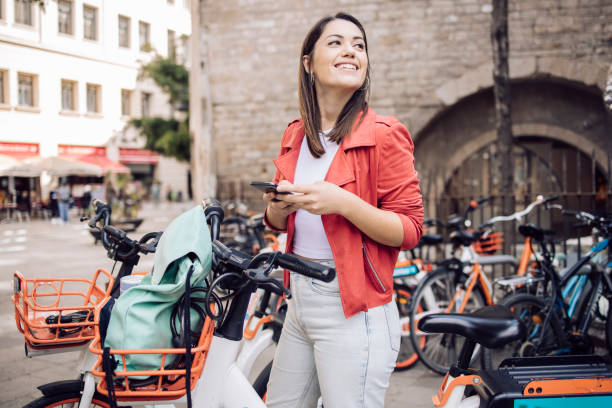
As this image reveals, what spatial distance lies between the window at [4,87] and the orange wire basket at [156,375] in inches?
129

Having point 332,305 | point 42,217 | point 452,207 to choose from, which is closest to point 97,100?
point 42,217

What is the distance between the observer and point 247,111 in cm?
1220

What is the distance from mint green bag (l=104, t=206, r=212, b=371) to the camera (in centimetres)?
168

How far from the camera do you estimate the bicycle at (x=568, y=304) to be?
13.0 feet

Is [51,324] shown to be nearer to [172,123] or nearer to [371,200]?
[371,200]

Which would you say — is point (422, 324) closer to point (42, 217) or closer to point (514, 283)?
point (514, 283)

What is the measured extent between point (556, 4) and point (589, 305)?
8.27 meters

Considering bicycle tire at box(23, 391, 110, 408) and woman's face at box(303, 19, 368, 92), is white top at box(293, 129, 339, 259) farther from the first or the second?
bicycle tire at box(23, 391, 110, 408)

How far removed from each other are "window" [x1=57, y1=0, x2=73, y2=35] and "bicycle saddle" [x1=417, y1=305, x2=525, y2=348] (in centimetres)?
406

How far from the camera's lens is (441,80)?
441 inches

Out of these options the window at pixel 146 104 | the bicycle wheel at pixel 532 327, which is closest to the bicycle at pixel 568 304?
the bicycle wheel at pixel 532 327

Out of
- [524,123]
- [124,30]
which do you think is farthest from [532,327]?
[524,123]

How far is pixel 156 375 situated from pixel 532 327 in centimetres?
342

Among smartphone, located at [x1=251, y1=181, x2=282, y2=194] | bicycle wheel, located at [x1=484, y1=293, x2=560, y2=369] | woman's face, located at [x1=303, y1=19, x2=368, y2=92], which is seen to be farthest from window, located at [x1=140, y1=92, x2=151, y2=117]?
smartphone, located at [x1=251, y1=181, x2=282, y2=194]
